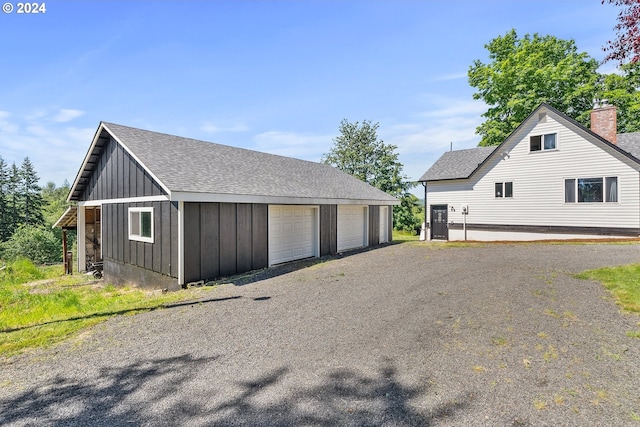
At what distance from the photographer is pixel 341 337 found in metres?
4.52

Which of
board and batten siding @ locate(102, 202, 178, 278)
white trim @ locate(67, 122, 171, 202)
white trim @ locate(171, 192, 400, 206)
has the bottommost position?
board and batten siding @ locate(102, 202, 178, 278)

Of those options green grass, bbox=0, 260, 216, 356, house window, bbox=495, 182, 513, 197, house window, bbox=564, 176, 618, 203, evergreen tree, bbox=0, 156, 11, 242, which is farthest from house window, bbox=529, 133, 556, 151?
evergreen tree, bbox=0, 156, 11, 242

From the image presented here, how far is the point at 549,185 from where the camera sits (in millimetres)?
15359

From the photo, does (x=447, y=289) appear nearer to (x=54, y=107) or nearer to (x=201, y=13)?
(x=201, y=13)

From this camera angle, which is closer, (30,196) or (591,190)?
(591,190)

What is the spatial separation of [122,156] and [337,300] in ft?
30.4

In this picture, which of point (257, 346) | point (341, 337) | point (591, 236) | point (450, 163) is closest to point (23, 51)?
point (257, 346)

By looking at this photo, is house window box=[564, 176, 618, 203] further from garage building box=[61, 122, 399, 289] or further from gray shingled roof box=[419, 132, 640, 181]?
garage building box=[61, 122, 399, 289]

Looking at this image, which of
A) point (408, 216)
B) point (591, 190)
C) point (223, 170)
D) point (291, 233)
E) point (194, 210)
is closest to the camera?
point (194, 210)

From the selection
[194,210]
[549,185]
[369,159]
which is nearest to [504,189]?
[549,185]

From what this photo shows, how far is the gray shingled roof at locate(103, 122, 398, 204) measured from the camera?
9.10 m

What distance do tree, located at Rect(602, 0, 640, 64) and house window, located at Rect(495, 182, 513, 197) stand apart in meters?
11.3

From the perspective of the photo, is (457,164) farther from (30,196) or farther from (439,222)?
(30,196)

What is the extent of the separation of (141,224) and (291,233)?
511 cm
